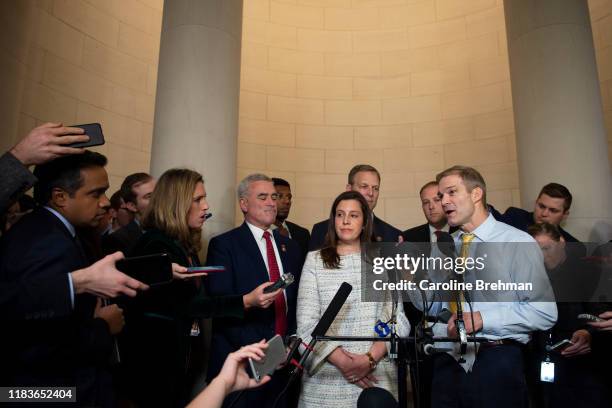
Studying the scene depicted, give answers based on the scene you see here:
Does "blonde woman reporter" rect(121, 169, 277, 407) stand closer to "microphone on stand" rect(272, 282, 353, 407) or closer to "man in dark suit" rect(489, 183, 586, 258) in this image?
"microphone on stand" rect(272, 282, 353, 407)

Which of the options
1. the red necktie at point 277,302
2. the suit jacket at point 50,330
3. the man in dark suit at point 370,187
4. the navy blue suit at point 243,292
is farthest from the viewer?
the man in dark suit at point 370,187

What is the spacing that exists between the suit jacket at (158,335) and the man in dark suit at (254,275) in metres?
0.36

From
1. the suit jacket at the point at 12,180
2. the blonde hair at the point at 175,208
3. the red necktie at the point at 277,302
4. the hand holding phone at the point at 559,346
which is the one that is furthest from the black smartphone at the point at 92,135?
the hand holding phone at the point at 559,346

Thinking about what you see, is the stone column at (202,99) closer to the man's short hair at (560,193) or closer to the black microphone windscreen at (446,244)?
the black microphone windscreen at (446,244)

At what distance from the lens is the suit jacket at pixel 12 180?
201 centimetres

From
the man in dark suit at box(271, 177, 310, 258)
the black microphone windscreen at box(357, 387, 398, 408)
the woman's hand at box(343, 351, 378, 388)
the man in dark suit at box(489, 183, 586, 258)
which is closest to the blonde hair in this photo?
the woman's hand at box(343, 351, 378, 388)

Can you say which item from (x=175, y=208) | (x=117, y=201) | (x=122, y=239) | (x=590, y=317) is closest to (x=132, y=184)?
(x=117, y=201)

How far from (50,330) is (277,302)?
1.54m

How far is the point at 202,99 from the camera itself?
4309 millimetres

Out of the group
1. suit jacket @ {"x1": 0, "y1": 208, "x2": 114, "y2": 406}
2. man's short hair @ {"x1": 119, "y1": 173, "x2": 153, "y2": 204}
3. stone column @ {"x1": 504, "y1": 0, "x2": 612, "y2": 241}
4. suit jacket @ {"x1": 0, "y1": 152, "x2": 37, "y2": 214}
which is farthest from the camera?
stone column @ {"x1": 504, "y1": 0, "x2": 612, "y2": 241}

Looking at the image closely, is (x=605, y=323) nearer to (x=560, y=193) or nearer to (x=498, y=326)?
(x=498, y=326)

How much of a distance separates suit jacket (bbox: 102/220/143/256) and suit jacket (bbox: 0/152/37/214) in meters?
1.06

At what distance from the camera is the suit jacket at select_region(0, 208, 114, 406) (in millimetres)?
1851

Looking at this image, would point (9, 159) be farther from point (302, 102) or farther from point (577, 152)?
point (302, 102)
